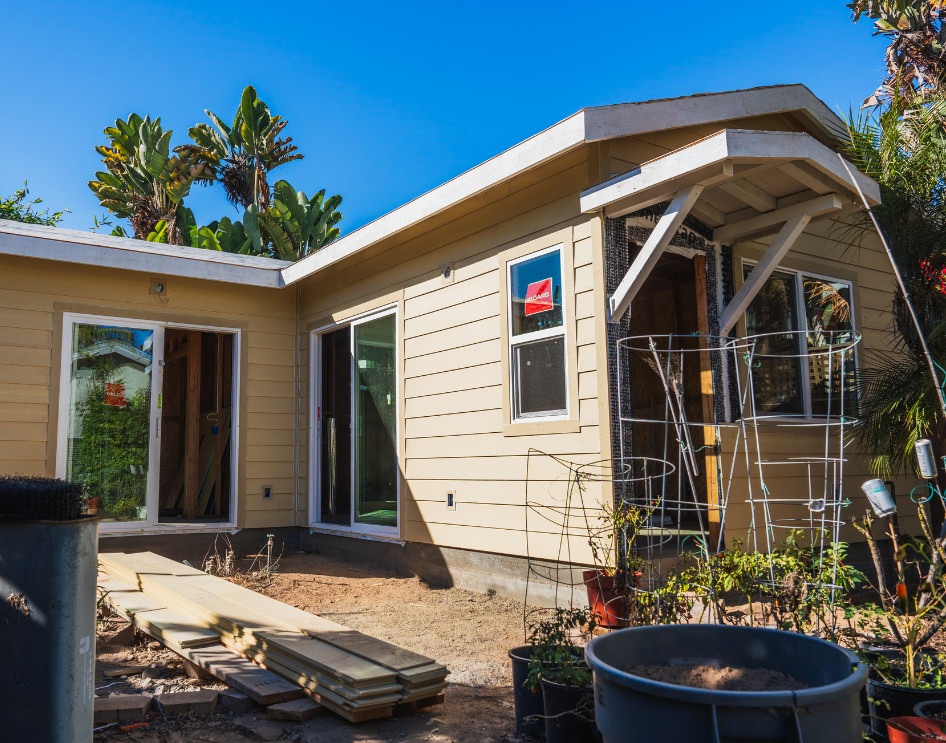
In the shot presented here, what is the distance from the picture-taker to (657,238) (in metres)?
4.59

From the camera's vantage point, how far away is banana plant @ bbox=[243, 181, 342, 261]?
57.3ft

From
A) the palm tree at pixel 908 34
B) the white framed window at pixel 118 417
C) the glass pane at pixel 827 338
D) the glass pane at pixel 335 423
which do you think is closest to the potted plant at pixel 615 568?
the glass pane at pixel 827 338

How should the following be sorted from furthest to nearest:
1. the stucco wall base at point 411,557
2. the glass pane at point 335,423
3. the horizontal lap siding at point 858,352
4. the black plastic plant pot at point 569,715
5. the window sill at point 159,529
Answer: the glass pane at point 335,423
the window sill at point 159,529
the horizontal lap siding at point 858,352
the stucco wall base at point 411,557
the black plastic plant pot at point 569,715

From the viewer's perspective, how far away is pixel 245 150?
2133 centimetres

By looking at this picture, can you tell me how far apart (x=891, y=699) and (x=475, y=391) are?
3701 mm

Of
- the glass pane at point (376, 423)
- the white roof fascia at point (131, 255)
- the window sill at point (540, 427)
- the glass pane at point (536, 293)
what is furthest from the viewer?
the glass pane at point (376, 423)

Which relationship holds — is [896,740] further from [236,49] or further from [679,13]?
[236,49]

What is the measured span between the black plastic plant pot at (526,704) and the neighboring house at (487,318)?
1.78 meters

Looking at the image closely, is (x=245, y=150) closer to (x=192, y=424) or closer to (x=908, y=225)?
(x=192, y=424)

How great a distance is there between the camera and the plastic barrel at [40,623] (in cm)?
221

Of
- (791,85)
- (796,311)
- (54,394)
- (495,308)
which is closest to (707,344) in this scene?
(796,311)

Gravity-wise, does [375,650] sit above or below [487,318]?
below

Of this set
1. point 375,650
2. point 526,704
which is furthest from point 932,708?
point 375,650

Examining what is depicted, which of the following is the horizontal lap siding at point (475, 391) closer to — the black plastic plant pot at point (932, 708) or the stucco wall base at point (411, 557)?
the stucco wall base at point (411, 557)
